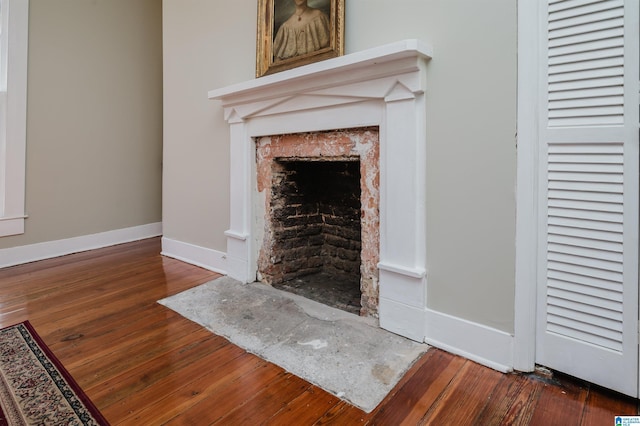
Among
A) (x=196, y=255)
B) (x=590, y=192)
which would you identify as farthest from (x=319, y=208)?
(x=590, y=192)

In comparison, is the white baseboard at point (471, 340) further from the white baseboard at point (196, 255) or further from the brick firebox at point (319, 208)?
the white baseboard at point (196, 255)

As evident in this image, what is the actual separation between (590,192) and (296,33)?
1.76m

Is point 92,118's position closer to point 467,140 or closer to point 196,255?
point 196,255

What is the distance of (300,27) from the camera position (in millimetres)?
2123

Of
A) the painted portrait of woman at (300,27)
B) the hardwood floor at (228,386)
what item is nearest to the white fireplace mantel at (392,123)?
the painted portrait of woman at (300,27)

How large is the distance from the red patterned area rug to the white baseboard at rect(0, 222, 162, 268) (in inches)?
67.2

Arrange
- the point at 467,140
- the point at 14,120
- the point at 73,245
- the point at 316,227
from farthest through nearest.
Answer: the point at 73,245, the point at 14,120, the point at 316,227, the point at 467,140

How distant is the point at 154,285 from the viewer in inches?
99.2

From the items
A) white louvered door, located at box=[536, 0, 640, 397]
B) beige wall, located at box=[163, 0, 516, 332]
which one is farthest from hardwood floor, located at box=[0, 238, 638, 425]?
beige wall, located at box=[163, 0, 516, 332]

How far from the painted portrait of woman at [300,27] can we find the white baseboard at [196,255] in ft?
5.13

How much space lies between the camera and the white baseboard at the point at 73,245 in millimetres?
3029

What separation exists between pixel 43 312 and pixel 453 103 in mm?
2533

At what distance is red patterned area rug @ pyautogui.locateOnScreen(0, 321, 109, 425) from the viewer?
1.19 metres

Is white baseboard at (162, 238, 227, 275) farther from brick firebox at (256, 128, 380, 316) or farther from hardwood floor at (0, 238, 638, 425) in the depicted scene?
hardwood floor at (0, 238, 638, 425)
